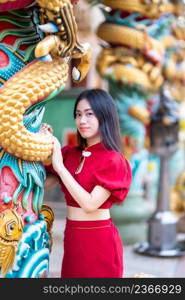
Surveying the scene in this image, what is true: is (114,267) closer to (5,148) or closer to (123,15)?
(5,148)

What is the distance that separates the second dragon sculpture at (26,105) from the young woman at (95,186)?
0.52ft

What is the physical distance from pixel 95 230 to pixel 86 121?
17.0 inches

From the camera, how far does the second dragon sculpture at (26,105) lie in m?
1.80

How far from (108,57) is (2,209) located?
2.89m

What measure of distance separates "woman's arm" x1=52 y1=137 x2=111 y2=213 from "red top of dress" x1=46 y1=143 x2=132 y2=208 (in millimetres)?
39

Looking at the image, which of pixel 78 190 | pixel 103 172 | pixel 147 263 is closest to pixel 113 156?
pixel 103 172

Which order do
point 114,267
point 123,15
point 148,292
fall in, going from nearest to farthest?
point 148,292 < point 114,267 < point 123,15

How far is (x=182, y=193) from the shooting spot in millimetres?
5828

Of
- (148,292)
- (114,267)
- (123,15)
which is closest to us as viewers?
(148,292)

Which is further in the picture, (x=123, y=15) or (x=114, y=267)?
(x=123, y=15)

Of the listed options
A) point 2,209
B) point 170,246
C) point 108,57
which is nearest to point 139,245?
point 170,246

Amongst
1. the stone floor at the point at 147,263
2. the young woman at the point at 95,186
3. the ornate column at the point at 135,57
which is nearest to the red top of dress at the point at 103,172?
the young woman at the point at 95,186

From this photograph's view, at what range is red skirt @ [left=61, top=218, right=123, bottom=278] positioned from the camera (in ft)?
6.78

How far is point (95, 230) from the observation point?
207 cm
